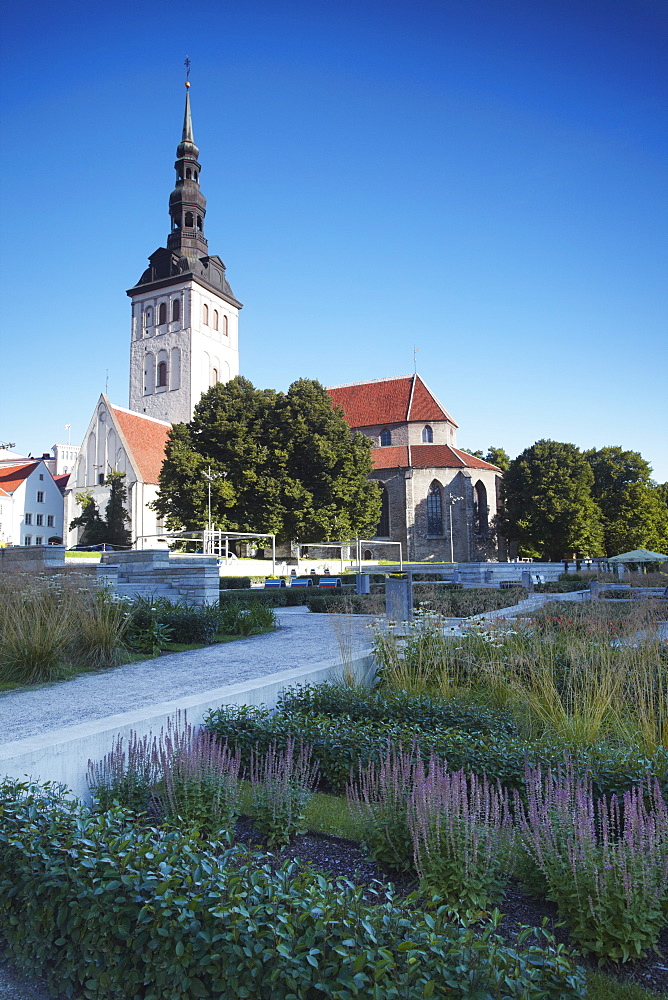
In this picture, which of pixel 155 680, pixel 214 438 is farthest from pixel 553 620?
pixel 214 438

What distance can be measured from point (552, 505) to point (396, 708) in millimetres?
45672

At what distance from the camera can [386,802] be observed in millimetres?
3738

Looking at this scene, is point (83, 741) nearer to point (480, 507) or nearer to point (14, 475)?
point (480, 507)

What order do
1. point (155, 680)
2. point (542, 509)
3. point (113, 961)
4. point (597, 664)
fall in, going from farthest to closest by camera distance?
point (542, 509)
point (155, 680)
point (597, 664)
point (113, 961)

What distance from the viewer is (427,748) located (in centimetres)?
A: 457

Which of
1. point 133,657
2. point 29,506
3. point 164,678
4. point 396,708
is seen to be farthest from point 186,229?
point 396,708

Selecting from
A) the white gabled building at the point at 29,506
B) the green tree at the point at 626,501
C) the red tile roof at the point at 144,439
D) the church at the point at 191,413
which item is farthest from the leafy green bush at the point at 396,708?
the white gabled building at the point at 29,506

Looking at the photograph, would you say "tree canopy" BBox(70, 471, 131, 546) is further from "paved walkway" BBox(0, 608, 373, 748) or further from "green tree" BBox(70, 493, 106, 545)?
"paved walkway" BBox(0, 608, 373, 748)

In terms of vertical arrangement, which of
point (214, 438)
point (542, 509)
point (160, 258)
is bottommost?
point (542, 509)

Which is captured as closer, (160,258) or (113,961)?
(113,961)

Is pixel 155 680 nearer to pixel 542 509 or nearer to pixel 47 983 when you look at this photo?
pixel 47 983

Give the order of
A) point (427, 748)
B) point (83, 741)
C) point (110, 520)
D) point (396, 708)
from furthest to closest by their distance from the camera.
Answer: point (110, 520), point (396, 708), point (427, 748), point (83, 741)

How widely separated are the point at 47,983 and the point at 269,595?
1610cm

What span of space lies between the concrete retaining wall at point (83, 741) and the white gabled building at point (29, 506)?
5740 centimetres
